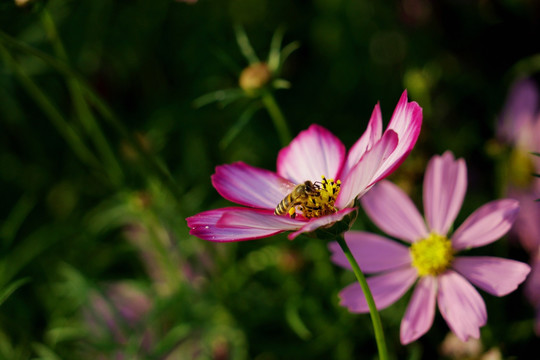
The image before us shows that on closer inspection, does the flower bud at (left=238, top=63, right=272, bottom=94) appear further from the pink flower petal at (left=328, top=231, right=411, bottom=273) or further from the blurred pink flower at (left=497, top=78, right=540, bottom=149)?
the blurred pink flower at (left=497, top=78, right=540, bottom=149)

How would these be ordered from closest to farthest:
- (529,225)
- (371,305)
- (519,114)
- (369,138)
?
(371,305), (369,138), (529,225), (519,114)

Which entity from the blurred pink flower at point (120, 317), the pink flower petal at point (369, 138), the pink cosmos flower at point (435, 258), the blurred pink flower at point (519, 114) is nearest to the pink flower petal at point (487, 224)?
the pink cosmos flower at point (435, 258)

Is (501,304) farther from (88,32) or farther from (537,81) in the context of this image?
(88,32)

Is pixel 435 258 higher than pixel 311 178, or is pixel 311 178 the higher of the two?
pixel 311 178

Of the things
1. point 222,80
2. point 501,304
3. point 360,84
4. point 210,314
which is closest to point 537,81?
point 360,84

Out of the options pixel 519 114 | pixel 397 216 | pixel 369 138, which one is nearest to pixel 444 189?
pixel 397 216

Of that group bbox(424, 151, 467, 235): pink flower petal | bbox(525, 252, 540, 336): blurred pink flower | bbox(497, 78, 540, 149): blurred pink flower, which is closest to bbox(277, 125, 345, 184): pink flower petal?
bbox(424, 151, 467, 235): pink flower petal

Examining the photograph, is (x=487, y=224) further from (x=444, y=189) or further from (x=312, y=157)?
(x=312, y=157)
